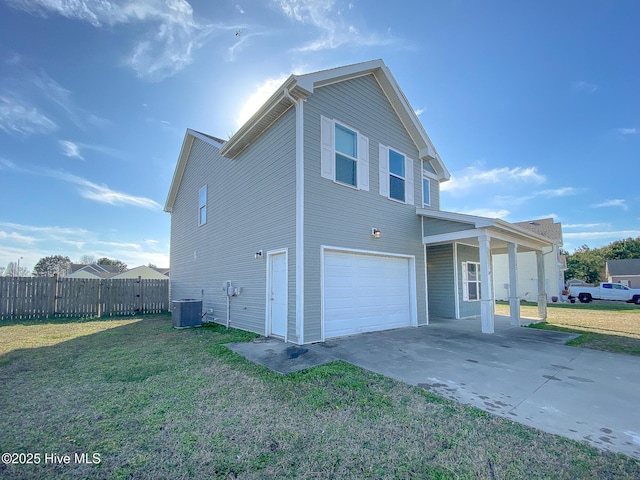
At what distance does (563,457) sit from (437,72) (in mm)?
10432

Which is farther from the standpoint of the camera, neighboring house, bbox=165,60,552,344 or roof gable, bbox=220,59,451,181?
neighboring house, bbox=165,60,552,344

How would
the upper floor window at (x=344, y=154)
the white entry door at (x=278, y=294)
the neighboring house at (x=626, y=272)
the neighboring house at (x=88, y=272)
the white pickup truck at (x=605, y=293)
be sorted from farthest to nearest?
the neighboring house at (x=88, y=272), the neighboring house at (x=626, y=272), the white pickup truck at (x=605, y=293), the upper floor window at (x=344, y=154), the white entry door at (x=278, y=294)

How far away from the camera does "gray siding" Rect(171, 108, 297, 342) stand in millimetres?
7203

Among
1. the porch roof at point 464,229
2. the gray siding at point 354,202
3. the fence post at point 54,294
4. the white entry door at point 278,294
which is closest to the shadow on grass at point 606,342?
the porch roof at point 464,229

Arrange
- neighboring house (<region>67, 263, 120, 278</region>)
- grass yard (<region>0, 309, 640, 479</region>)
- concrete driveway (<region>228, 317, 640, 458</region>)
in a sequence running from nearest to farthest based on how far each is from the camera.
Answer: grass yard (<region>0, 309, 640, 479</region>) → concrete driveway (<region>228, 317, 640, 458</region>) → neighboring house (<region>67, 263, 120, 278</region>)

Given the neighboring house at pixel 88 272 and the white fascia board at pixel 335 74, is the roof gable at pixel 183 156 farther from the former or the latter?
the neighboring house at pixel 88 272

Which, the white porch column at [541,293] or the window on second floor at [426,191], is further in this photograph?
the window on second floor at [426,191]

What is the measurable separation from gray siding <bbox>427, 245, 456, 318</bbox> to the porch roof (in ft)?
7.70

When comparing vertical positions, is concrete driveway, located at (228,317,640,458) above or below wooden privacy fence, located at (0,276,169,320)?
below

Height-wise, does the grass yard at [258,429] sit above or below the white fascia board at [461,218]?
below

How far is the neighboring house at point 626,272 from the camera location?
35.0m

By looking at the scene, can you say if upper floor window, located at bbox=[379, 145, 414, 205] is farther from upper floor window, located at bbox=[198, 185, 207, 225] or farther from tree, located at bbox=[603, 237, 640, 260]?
tree, located at bbox=[603, 237, 640, 260]

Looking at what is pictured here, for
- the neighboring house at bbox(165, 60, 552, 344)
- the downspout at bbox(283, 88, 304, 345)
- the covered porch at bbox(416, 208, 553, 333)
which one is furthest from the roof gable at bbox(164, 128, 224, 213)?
the covered porch at bbox(416, 208, 553, 333)

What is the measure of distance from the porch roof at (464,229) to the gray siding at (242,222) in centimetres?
494
